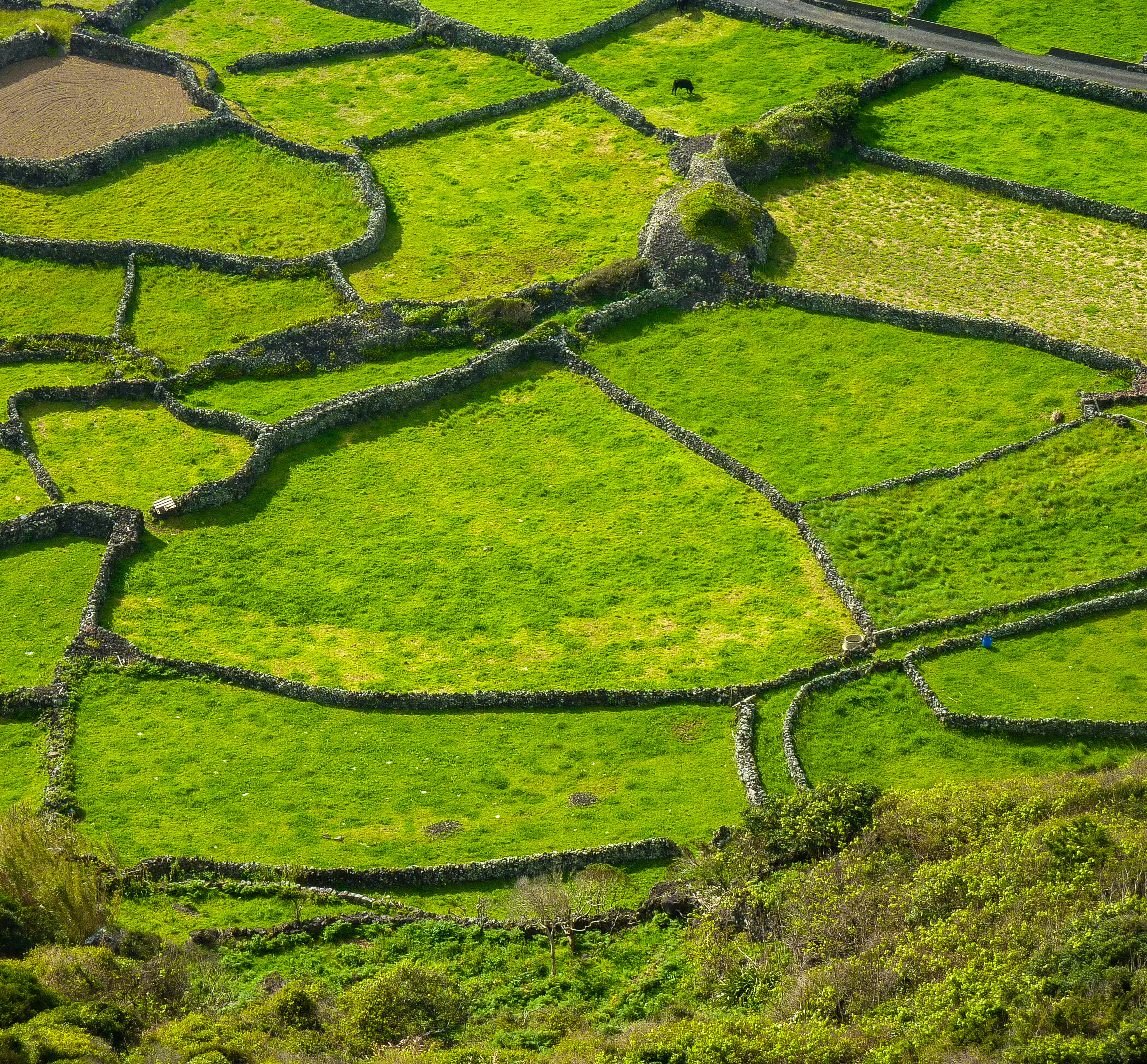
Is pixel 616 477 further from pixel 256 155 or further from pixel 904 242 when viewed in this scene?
pixel 256 155

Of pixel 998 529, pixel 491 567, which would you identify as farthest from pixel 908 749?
pixel 491 567

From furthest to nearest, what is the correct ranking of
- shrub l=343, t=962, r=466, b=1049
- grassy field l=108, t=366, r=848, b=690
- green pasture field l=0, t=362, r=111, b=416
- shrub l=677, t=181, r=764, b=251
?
shrub l=677, t=181, r=764, b=251 → green pasture field l=0, t=362, r=111, b=416 → grassy field l=108, t=366, r=848, b=690 → shrub l=343, t=962, r=466, b=1049

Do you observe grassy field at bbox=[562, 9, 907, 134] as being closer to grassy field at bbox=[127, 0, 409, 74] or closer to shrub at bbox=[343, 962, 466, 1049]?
grassy field at bbox=[127, 0, 409, 74]

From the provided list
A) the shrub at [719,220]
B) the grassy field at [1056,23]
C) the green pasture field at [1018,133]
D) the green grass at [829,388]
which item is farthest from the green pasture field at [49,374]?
the grassy field at [1056,23]

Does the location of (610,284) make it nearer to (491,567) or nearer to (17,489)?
(491,567)

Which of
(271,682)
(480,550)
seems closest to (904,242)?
(480,550)

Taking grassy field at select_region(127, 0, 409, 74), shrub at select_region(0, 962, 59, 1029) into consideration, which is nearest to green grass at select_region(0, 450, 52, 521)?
shrub at select_region(0, 962, 59, 1029)

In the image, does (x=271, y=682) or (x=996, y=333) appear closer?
(x=271, y=682)
